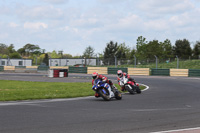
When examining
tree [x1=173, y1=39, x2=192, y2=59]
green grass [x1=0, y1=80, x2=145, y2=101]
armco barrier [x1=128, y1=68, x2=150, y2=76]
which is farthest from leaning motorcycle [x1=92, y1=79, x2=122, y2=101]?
tree [x1=173, y1=39, x2=192, y2=59]

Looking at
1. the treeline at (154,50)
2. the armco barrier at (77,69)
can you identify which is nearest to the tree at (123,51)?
the treeline at (154,50)

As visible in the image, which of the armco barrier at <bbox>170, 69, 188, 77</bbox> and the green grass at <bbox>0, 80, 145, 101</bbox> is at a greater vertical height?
the armco barrier at <bbox>170, 69, 188, 77</bbox>

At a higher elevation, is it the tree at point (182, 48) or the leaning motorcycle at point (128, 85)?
the tree at point (182, 48)

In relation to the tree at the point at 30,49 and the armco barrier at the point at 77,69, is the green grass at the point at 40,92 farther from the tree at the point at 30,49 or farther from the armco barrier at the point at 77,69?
the tree at the point at 30,49

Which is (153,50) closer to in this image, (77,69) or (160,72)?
(77,69)

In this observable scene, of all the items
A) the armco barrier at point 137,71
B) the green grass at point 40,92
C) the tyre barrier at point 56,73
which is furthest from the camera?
the armco barrier at point 137,71

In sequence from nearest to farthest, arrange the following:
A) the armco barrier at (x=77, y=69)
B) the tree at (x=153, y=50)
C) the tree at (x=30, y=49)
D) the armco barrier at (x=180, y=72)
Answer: the armco barrier at (x=180, y=72) → the armco barrier at (x=77, y=69) → the tree at (x=153, y=50) → the tree at (x=30, y=49)

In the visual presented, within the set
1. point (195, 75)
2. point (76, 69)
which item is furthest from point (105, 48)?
point (195, 75)

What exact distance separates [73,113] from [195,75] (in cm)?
2855

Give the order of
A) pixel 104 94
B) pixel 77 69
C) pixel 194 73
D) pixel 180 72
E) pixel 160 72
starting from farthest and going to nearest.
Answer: pixel 77 69
pixel 160 72
pixel 180 72
pixel 194 73
pixel 104 94

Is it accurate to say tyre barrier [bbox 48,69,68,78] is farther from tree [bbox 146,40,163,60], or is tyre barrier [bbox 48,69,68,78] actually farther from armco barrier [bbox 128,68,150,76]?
tree [bbox 146,40,163,60]

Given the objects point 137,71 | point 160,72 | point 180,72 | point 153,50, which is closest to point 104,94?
point 180,72

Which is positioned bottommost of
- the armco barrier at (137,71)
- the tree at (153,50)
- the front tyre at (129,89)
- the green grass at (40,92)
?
the green grass at (40,92)

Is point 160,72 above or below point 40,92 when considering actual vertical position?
above
